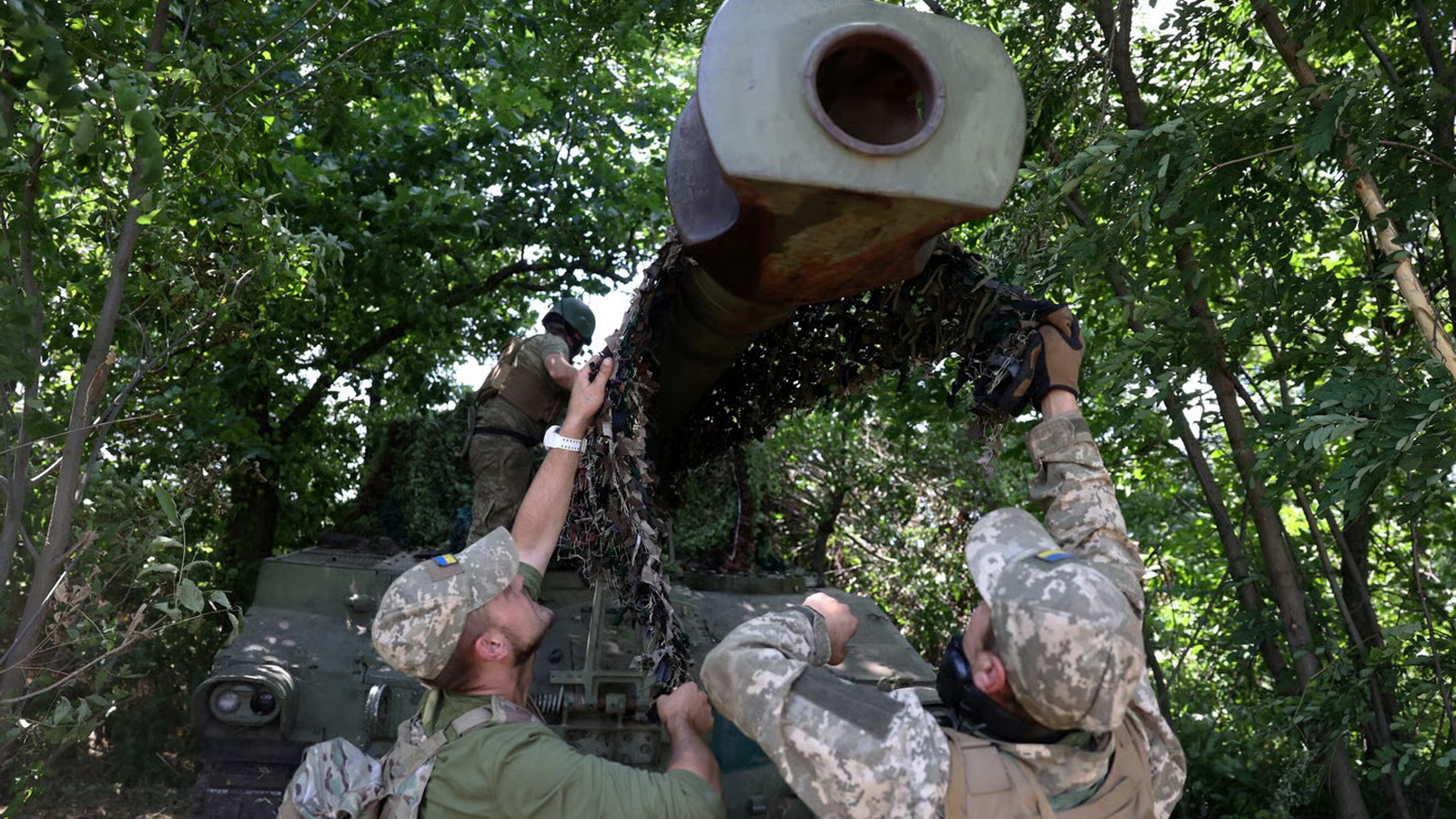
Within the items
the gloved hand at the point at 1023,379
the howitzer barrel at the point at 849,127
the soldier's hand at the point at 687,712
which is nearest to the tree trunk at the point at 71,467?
the soldier's hand at the point at 687,712

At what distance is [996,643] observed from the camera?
2.08 meters

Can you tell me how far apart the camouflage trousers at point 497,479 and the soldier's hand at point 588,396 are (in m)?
2.10

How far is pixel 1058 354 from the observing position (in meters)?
2.93

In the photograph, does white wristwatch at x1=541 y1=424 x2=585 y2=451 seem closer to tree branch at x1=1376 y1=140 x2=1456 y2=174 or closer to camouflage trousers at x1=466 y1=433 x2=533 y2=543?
camouflage trousers at x1=466 y1=433 x2=533 y2=543

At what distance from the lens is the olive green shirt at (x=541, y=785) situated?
237cm

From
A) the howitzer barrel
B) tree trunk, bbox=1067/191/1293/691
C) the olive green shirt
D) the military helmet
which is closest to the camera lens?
the howitzer barrel

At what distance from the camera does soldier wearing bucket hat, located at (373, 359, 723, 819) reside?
2.39 meters

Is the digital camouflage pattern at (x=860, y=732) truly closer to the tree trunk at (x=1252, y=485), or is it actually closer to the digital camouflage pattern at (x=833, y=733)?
the digital camouflage pattern at (x=833, y=733)

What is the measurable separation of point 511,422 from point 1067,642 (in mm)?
3690

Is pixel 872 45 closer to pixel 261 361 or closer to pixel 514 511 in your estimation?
pixel 514 511

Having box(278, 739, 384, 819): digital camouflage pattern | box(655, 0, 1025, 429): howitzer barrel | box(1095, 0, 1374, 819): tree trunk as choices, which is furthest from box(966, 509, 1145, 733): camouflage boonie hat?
box(1095, 0, 1374, 819): tree trunk

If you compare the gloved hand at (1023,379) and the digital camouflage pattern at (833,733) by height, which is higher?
the gloved hand at (1023,379)

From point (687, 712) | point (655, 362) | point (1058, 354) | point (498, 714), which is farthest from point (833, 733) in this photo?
point (655, 362)

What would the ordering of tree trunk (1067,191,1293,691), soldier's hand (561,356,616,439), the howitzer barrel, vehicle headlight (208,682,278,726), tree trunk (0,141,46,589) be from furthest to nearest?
tree trunk (1067,191,1293,691), vehicle headlight (208,682,278,726), tree trunk (0,141,46,589), soldier's hand (561,356,616,439), the howitzer barrel
